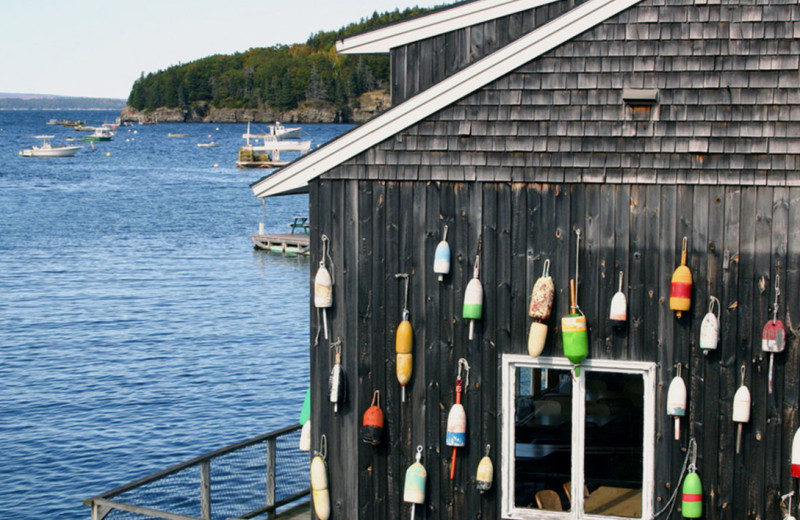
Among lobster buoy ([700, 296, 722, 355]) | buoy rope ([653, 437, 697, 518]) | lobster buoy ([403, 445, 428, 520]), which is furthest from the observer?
lobster buoy ([403, 445, 428, 520])

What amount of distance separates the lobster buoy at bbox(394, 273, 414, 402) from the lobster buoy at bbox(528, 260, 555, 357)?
1.14 meters

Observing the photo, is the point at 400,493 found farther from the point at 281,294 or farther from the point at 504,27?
the point at 281,294

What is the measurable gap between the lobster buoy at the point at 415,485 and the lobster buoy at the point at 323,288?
1.64 m

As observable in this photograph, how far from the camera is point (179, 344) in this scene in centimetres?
3706

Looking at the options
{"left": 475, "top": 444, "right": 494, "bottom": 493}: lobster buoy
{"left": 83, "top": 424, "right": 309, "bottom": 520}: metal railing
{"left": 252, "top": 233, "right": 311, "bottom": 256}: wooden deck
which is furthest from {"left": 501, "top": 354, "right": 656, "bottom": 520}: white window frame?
{"left": 252, "top": 233, "right": 311, "bottom": 256}: wooden deck

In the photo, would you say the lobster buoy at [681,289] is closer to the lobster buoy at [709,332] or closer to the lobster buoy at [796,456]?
the lobster buoy at [709,332]

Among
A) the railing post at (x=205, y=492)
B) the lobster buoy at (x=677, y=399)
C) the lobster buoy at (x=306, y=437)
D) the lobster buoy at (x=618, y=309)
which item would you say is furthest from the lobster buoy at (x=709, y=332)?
the railing post at (x=205, y=492)

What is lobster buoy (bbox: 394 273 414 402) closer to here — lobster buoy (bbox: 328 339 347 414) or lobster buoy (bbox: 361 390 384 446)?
lobster buoy (bbox: 361 390 384 446)

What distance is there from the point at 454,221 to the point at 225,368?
24.0 metres

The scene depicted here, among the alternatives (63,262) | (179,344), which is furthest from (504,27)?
(63,262)

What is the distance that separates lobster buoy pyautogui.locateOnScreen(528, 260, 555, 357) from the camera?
10258mm

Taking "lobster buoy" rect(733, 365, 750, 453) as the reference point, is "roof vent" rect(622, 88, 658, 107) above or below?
above

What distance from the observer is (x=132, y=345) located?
3672cm

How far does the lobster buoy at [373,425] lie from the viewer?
1073 centimetres
